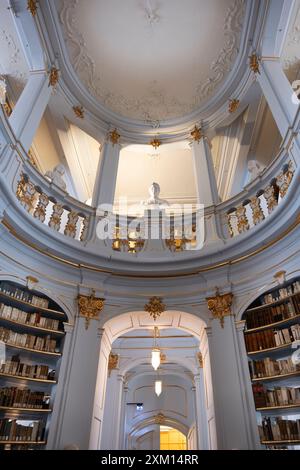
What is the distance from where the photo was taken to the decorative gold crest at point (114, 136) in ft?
26.9

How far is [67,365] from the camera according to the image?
4.96 metres


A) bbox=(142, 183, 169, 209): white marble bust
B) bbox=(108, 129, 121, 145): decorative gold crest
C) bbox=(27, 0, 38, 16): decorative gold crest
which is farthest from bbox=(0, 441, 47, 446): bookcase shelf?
bbox=(27, 0, 38, 16): decorative gold crest

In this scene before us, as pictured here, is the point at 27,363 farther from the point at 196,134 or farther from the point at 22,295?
the point at 196,134

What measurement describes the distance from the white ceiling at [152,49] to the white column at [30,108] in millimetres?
1242

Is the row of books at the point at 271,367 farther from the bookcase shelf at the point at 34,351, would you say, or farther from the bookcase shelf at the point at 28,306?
the bookcase shelf at the point at 28,306

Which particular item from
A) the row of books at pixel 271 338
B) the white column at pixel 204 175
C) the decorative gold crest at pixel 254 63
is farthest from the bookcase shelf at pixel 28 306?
the decorative gold crest at pixel 254 63

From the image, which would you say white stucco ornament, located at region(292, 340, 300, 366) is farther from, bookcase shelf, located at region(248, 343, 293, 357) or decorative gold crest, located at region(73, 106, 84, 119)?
decorative gold crest, located at region(73, 106, 84, 119)

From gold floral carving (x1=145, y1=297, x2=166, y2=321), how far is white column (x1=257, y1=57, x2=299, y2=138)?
3.46 meters

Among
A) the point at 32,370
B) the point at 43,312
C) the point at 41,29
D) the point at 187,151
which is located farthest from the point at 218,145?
the point at 32,370

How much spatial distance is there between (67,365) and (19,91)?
6.07 metres

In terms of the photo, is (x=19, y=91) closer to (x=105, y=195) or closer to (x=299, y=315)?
(x=105, y=195)

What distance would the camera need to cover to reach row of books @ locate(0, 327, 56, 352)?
182 inches

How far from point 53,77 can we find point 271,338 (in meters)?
6.52
